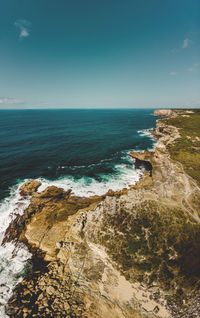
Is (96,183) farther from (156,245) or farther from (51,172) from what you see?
(156,245)

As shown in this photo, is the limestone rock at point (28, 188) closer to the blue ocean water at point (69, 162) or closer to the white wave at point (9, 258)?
the white wave at point (9, 258)

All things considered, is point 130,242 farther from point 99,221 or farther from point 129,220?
point 99,221

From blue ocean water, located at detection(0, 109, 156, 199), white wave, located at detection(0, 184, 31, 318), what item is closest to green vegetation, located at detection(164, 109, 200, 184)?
blue ocean water, located at detection(0, 109, 156, 199)

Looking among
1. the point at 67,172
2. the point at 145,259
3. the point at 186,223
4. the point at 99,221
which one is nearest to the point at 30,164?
the point at 67,172

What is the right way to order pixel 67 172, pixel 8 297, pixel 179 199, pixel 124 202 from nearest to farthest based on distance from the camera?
pixel 8 297, pixel 124 202, pixel 179 199, pixel 67 172

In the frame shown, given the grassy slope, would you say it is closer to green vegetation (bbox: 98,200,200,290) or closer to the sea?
green vegetation (bbox: 98,200,200,290)

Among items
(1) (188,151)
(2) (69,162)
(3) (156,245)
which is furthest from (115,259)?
(1) (188,151)
